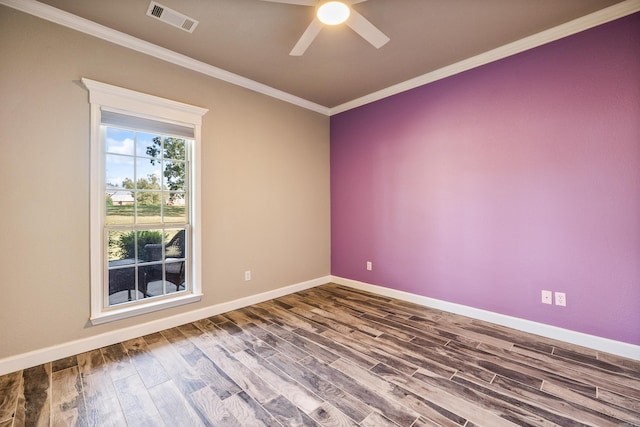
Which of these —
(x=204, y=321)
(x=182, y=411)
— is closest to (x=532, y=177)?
(x=182, y=411)

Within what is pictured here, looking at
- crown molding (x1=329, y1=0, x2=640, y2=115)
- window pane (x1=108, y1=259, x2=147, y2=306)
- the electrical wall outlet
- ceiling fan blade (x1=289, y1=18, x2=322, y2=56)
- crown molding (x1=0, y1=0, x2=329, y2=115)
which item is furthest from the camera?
window pane (x1=108, y1=259, x2=147, y2=306)

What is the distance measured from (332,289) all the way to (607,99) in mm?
3637

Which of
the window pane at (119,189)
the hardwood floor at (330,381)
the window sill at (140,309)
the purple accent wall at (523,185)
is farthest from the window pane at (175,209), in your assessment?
the purple accent wall at (523,185)

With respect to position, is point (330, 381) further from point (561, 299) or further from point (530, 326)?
point (561, 299)

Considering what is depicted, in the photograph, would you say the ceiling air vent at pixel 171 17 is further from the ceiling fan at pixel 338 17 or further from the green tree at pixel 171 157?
the green tree at pixel 171 157

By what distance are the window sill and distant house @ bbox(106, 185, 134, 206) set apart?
3.30ft

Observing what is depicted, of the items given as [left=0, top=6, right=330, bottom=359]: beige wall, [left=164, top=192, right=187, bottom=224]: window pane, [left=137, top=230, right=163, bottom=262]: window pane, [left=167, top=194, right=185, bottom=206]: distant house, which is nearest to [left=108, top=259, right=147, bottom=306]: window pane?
[left=137, top=230, right=163, bottom=262]: window pane

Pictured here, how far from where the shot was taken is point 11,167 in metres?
2.12

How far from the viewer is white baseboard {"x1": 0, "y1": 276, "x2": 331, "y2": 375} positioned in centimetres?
214

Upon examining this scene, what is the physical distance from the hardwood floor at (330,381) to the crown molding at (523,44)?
280cm

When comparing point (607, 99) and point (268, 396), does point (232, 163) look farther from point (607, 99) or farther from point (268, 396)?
point (607, 99)

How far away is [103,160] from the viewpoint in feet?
8.36

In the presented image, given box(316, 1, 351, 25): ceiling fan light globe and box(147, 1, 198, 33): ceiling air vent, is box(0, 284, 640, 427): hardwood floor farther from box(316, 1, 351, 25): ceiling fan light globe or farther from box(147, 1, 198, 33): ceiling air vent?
box(147, 1, 198, 33): ceiling air vent

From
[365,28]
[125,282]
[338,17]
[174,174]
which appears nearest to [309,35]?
[338,17]
